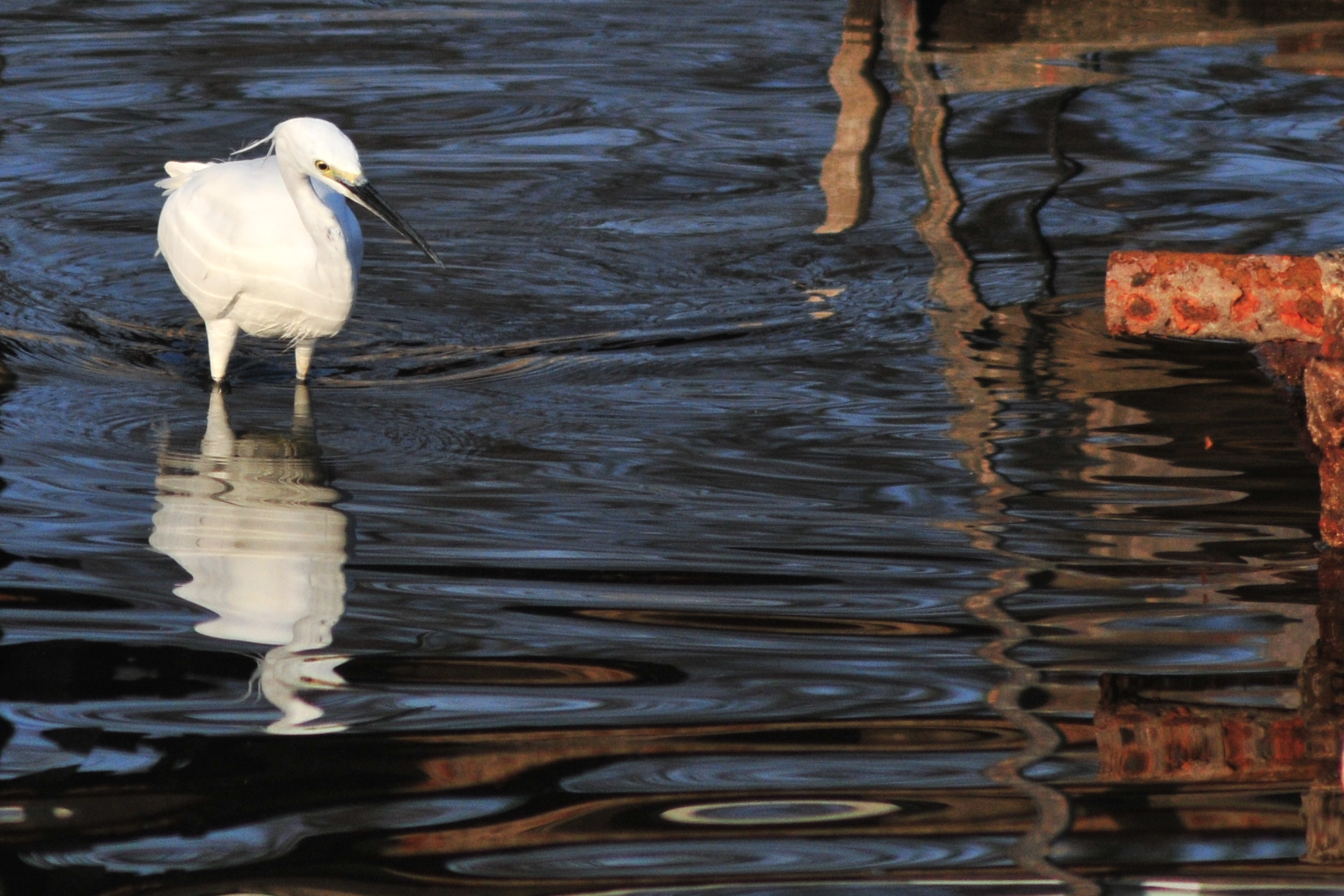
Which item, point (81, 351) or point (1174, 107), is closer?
point (81, 351)

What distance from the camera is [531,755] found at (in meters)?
3.53

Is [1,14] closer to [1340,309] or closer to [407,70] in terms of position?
[407,70]

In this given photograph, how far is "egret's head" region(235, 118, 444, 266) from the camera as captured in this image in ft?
18.2

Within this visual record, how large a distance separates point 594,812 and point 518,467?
2.03m

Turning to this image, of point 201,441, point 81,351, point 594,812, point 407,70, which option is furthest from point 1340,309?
point 407,70

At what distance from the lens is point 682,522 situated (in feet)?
15.7

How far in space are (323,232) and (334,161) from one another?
1.07 ft

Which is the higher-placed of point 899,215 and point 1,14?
point 1,14

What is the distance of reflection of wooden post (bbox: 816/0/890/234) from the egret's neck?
247 cm

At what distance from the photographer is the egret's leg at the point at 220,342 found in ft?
19.8

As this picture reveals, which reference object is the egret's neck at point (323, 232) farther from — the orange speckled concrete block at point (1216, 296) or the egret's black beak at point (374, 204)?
the orange speckled concrete block at point (1216, 296)

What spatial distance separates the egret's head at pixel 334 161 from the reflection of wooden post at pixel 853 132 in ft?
8.50

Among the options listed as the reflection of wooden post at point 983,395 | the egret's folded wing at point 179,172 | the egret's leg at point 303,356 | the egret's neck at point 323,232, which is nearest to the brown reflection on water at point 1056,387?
the reflection of wooden post at point 983,395

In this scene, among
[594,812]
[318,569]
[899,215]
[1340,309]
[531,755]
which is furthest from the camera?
[899,215]
